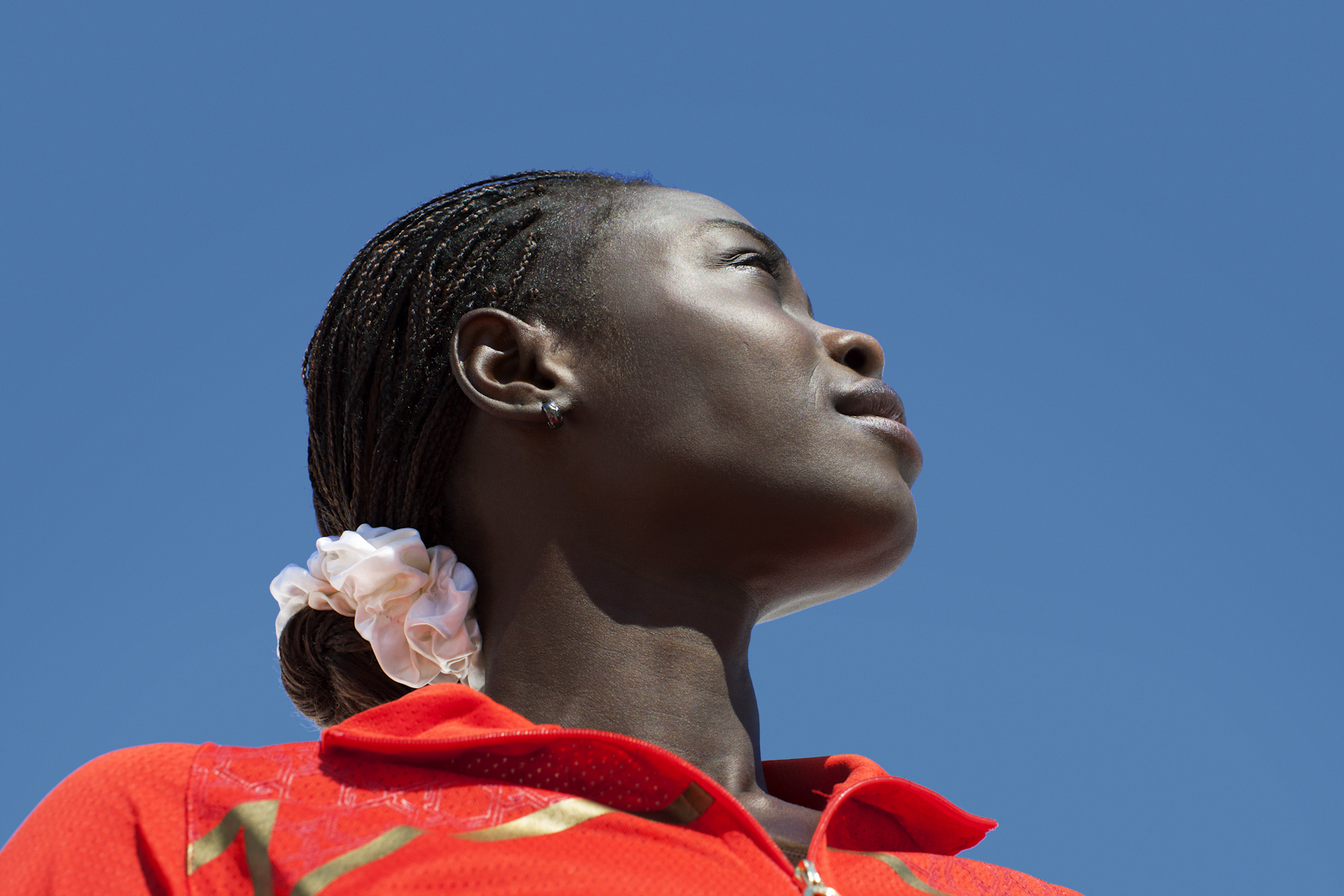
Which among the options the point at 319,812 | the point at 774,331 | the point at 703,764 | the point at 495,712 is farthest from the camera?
the point at 774,331

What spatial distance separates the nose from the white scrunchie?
108cm

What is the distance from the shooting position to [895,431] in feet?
10.6

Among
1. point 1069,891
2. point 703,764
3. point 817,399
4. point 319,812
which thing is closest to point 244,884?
point 319,812

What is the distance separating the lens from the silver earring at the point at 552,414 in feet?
10.3

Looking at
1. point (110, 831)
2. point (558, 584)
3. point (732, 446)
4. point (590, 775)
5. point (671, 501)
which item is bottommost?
point (110, 831)

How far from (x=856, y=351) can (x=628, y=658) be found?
1014 millimetres

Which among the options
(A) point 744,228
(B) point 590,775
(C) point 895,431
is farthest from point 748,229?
(B) point 590,775

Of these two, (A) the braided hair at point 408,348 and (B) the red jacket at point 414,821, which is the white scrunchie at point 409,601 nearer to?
(A) the braided hair at point 408,348

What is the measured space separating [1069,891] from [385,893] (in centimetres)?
180

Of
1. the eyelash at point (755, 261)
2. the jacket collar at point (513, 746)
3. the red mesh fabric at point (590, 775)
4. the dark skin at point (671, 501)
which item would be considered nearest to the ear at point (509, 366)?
the dark skin at point (671, 501)

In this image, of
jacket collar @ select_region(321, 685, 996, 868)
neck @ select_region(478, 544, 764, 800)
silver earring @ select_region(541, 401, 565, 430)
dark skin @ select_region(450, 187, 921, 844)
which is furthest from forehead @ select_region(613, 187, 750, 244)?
jacket collar @ select_region(321, 685, 996, 868)

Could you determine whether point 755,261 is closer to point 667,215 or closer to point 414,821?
point 667,215

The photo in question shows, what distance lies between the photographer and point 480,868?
2.32 m

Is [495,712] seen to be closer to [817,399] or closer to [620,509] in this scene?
A: [620,509]
